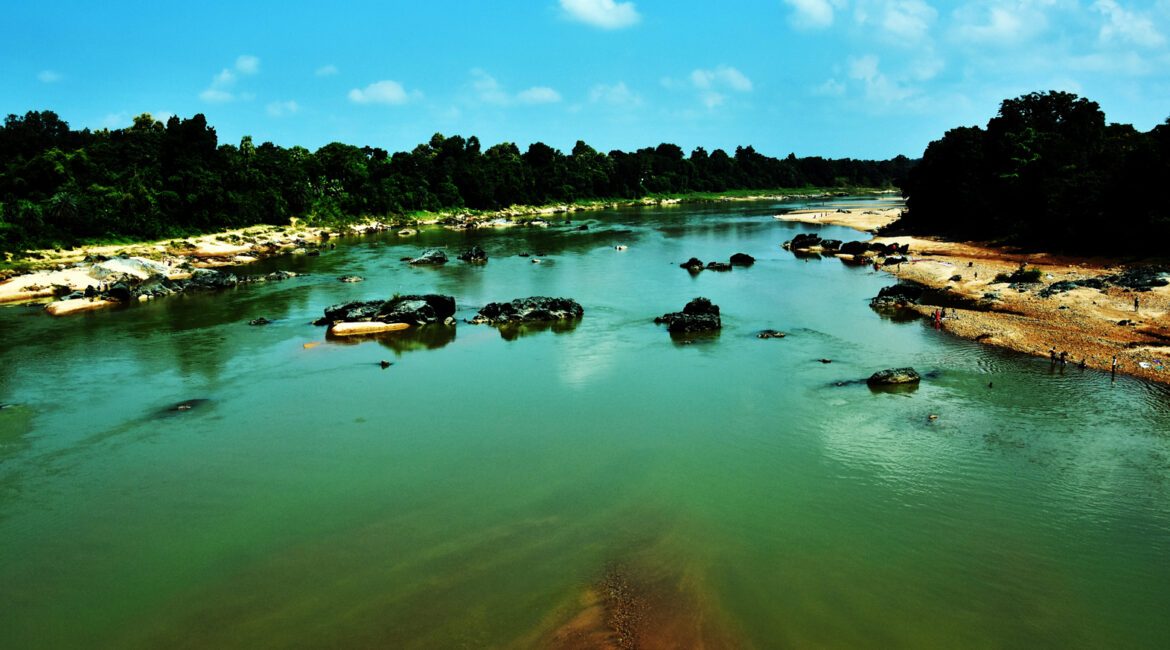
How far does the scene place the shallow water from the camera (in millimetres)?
10961

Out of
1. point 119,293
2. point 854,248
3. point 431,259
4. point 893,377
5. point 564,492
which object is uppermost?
point 431,259

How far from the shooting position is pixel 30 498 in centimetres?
1562

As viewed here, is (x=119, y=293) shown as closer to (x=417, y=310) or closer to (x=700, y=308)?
(x=417, y=310)

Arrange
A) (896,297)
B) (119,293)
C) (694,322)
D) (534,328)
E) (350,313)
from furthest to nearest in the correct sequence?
1. (119,293)
2. (896,297)
3. (350,313)
4. (534,328)
5. (694,322)

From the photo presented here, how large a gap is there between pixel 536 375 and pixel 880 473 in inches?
513

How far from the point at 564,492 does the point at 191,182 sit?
7562 cm

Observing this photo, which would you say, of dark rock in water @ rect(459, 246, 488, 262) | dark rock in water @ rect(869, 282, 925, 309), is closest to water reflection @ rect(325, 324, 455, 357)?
dark rock in water @ rect(869, 282, 925, 309)

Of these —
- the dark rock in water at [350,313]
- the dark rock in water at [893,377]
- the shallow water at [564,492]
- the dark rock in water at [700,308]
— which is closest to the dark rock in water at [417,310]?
the dark rock in water at [350,313]

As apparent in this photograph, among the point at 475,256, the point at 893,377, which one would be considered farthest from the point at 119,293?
the point at 893,377

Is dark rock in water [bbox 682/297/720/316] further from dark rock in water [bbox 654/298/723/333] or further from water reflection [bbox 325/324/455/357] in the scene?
water reflection [bbox 325/324/455/357]

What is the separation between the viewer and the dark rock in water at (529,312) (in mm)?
34469

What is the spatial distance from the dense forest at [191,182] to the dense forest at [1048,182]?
259ft

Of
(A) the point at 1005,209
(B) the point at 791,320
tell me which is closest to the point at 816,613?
(B) the point at 791,320

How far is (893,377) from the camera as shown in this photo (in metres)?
22.1
